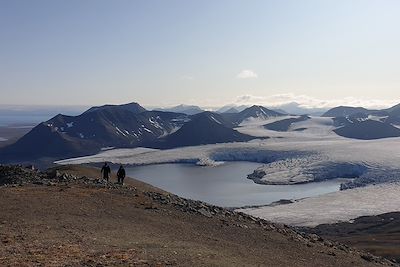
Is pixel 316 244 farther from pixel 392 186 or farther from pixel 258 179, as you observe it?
pixel 258 179

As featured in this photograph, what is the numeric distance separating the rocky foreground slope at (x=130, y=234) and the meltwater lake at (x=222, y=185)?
5841 cm

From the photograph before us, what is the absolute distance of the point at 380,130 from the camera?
196 metres

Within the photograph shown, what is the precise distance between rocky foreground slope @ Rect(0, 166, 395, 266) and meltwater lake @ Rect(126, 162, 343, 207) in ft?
192

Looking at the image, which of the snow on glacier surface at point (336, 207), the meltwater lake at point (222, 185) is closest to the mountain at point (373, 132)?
the meltwater lake at point (222, 185)

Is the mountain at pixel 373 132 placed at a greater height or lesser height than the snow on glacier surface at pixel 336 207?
greater

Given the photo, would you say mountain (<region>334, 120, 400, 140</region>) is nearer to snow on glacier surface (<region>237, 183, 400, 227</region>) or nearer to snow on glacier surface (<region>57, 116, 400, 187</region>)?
snow on glacier surface (<region>57, 116, 400, 187</region>)

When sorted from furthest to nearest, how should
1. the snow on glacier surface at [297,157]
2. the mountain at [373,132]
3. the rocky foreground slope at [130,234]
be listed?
the mountain at [373,132], the snow on glacier surface at [297,157], the rocky foreground slope at [130,234]

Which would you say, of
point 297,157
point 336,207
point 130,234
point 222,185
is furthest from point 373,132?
point 130,234

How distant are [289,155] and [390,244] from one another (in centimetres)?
8797

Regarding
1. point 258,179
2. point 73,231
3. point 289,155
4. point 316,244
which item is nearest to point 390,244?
point 316,244

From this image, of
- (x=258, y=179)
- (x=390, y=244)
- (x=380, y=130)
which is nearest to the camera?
(x=390, y=244)

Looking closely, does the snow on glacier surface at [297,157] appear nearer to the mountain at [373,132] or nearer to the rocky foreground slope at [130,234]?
the mountain at [373,132]

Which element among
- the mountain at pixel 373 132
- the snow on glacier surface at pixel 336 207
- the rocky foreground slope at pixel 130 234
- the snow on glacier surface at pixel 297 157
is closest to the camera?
the rocky foreground slope at pixel 130 234

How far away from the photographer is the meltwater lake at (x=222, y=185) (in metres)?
87.9
